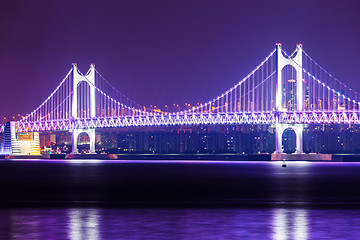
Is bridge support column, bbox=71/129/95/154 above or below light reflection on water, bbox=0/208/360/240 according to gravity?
above

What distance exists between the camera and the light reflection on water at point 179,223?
34.7 ft

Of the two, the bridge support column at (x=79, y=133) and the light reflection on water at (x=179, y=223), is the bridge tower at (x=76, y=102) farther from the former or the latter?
the light reflection on water at (x=179, y=223)

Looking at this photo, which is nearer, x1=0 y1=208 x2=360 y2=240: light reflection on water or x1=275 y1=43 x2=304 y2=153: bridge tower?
x1=0 y1=208 x2=360 y2=240: light reflection on water

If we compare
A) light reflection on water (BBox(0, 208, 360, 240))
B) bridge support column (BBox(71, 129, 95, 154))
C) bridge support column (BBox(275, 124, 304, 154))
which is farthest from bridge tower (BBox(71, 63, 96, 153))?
light reflection on water (BBox(0, 208, 360, 240))

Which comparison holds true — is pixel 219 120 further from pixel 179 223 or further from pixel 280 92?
pixel 179 223

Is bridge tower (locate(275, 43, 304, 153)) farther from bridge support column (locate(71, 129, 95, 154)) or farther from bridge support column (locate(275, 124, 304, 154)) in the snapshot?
bridge support column (locate(71, 129, 95, 154))

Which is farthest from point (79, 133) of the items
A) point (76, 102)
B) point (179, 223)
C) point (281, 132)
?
point (179, 223)

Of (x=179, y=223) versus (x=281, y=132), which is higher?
(x=281, y=132)

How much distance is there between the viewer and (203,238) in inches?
402

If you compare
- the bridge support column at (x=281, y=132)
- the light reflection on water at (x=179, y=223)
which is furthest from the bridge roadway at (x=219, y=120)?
→ the light reflection on water at (x=179, y=223)

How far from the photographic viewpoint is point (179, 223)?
478 inches

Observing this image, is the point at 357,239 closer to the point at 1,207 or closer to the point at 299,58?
the point at 1,207

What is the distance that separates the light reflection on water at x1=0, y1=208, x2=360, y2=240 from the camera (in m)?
10.6

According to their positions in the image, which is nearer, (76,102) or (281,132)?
(281,132)
